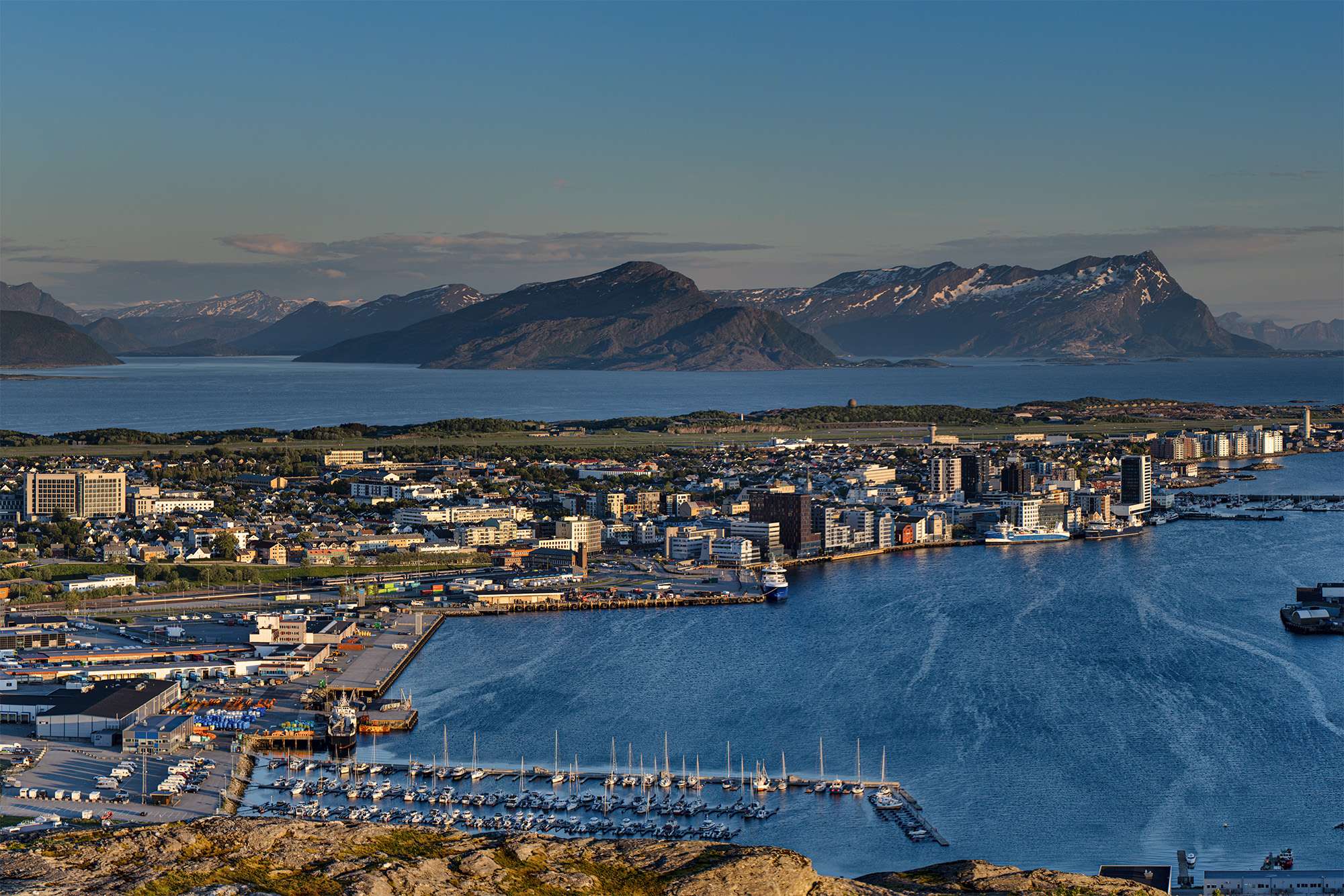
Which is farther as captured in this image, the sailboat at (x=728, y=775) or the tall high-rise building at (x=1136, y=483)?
the tall high-rise building at (x=1136, y=483)

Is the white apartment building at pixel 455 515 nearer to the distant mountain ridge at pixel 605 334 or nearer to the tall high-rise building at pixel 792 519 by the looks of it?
the tall high-rise building at pixel 792 519

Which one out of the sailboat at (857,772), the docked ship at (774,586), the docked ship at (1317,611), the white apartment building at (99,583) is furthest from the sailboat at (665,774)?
the white apartment building at (99,583)

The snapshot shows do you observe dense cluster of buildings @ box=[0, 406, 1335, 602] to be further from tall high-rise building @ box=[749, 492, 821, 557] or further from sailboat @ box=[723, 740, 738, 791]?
sailboat @ box=[723, 740, 738, 791]

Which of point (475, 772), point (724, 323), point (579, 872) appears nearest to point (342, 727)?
point (475, 772)

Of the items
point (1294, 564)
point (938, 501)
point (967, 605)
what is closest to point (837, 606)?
point (967, 605)

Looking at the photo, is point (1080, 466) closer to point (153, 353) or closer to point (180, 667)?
point (180, 667)

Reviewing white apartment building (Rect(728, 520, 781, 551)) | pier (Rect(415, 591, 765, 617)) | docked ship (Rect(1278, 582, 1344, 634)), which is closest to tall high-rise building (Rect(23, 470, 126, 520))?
white apartment building (Rect(728, 520, 781, 551))
